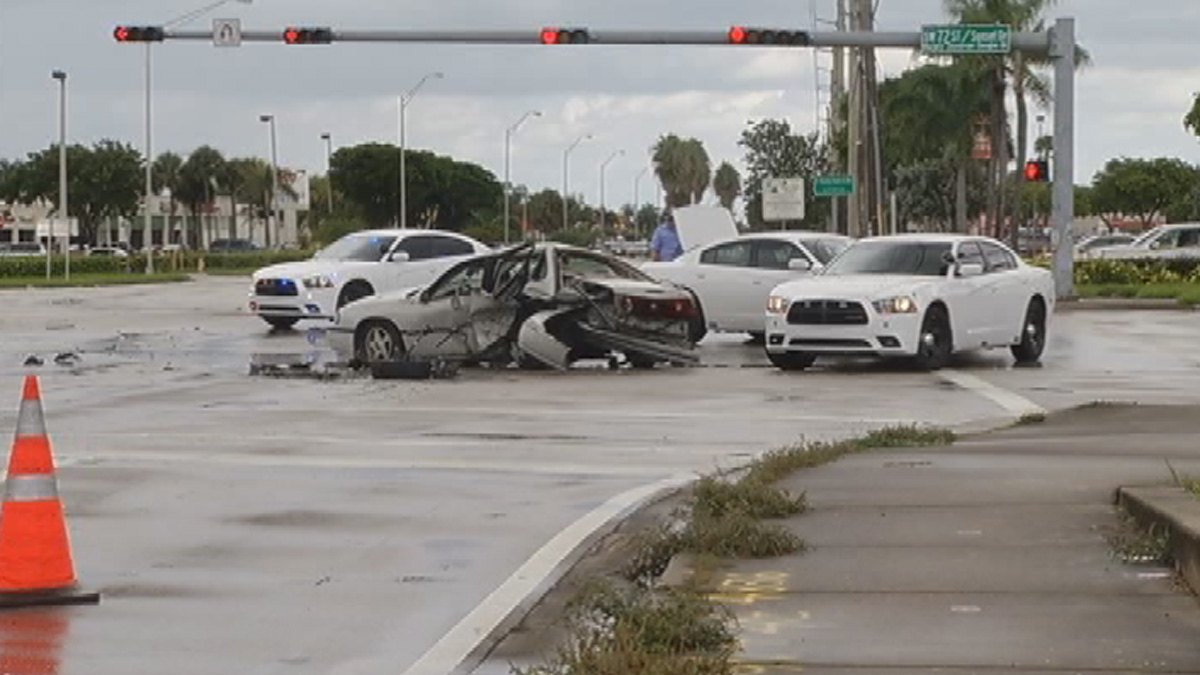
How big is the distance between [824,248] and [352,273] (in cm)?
789

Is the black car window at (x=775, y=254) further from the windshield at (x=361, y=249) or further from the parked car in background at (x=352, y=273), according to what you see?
the windshield at (x=361, y=249)

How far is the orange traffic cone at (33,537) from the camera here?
29.7 feet

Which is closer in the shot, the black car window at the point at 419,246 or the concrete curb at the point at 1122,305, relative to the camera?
the black car window at the point at 419,246

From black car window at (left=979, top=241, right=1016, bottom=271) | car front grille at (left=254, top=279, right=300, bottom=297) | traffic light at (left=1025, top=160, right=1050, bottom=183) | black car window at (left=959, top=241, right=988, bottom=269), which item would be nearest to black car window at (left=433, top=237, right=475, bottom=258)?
car front grille at (left=254, top=279, right=300, bottom=297)

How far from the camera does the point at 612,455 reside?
14.8m

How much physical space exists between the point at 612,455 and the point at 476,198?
11510 centimetres

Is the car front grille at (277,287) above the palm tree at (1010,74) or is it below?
below

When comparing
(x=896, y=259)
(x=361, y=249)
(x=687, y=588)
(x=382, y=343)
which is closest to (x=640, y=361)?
(x=382, y=343)

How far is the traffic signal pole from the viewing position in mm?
37406

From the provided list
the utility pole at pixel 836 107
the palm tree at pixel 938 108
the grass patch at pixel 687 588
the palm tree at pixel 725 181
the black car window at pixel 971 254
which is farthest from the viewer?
the palm tree at pixel 725 181

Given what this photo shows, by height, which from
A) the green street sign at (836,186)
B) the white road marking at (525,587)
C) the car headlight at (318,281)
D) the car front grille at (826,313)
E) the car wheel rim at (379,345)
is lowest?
the white road marking at (525,587)

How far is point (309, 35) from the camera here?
3881cm

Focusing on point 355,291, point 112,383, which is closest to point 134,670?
point 112,383

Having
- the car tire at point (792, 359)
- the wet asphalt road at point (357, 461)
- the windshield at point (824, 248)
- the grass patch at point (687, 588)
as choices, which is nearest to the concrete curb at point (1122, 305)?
the wet asphalt road at point (357, 461)
